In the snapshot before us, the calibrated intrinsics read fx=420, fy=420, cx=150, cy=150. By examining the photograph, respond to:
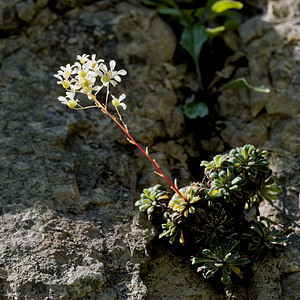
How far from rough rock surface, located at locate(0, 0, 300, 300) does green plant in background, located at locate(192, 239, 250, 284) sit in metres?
0.14

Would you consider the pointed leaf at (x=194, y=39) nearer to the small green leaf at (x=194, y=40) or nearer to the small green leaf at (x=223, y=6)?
the small green leaf at (x=194, y=40)

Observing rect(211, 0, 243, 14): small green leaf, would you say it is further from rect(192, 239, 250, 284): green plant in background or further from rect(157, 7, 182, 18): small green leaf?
rect(192, 239, 250, 284): green plant in background

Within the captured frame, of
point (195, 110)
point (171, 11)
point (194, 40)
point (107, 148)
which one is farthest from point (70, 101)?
point (171, 11)

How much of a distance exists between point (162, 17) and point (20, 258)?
232 centimetres

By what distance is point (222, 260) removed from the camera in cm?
208

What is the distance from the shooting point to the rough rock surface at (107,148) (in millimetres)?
2088

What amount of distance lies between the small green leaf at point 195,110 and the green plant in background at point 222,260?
1117mm

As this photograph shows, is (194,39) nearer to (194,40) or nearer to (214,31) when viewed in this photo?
(194,40)

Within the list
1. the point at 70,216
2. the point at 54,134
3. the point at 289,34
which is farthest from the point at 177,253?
the point at 289,34

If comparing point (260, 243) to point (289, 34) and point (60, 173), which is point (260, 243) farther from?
point (289, 34)

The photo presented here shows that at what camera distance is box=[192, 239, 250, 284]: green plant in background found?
2.06 m

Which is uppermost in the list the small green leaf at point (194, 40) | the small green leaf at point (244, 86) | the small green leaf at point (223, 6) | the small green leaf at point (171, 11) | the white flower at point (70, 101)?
the white flower at point (70, 101)

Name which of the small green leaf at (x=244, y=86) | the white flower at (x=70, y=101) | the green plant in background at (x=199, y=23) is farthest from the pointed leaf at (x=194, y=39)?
the white flower at (x=70, y=101)

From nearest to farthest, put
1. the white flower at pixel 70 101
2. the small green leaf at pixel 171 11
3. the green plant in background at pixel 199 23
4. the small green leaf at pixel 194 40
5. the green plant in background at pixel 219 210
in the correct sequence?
the white flower at pixel 70 101 < the green plant in background at pixel 219 210 < the green plant in background at pixel 199 23 < the small green leaf at pixel 194 40 < the small green leaf at pixel 171 11
